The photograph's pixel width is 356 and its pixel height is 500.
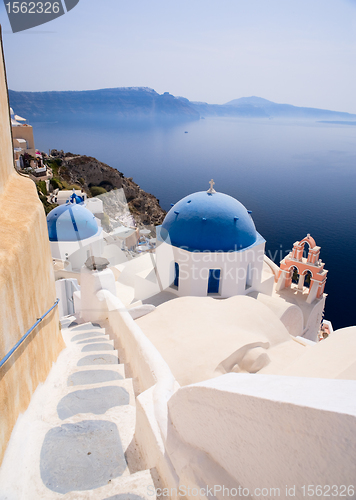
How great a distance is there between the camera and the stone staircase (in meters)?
2.19

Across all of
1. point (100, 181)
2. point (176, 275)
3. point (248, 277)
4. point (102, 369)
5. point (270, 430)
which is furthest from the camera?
point (100, 181)

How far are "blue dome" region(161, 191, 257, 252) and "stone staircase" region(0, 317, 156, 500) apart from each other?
5920 millimetres

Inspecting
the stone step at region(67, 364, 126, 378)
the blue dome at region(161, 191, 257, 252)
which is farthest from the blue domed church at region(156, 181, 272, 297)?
the stone step at region(67, 364, 126, 378)

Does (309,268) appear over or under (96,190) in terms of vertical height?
over

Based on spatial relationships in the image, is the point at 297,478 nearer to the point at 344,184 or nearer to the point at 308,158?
the point at 344,184

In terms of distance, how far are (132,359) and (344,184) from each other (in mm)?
74612

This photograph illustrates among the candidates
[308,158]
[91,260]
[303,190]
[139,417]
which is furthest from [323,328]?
[308,158]

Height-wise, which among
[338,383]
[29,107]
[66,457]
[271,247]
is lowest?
[271,247]

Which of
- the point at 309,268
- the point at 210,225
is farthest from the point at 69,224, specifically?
the point at 309,268

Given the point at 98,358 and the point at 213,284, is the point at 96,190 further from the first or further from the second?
the point at 98,358

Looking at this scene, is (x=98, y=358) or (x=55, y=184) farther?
(x=55, y=184)

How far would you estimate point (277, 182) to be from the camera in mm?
68250

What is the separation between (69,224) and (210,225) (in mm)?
6454

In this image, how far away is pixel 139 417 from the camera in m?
2.72
